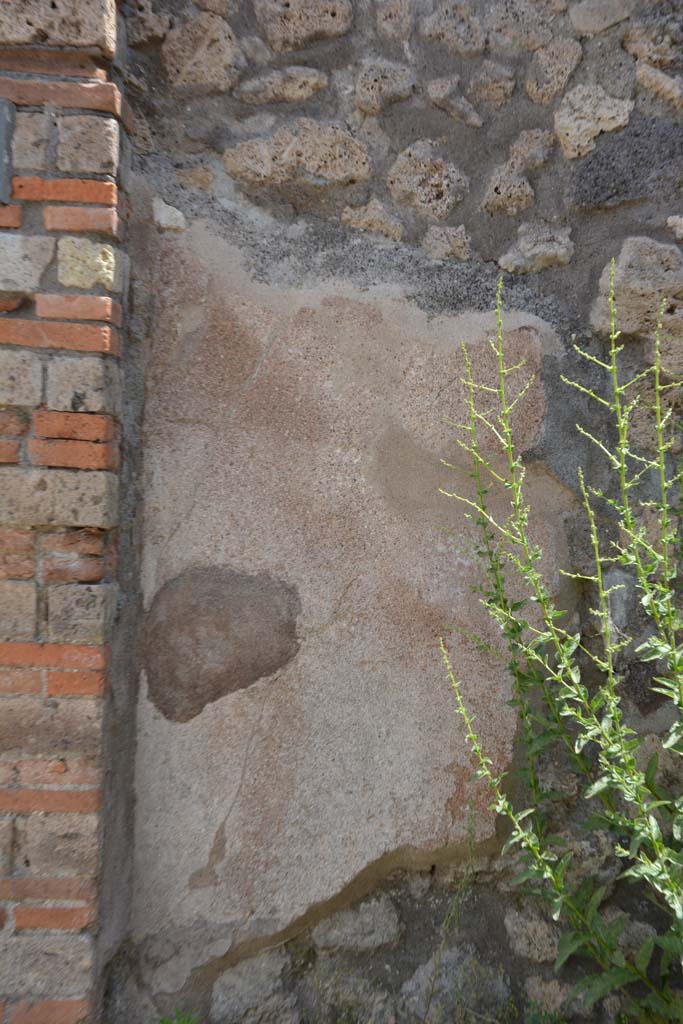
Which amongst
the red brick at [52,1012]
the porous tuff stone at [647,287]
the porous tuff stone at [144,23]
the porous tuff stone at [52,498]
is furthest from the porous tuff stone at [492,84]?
the red brick at [52,1012]

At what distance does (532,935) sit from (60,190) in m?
2.12

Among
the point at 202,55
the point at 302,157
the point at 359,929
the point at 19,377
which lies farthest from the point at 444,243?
the point at 359,929

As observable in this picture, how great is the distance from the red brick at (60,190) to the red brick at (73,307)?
22cm

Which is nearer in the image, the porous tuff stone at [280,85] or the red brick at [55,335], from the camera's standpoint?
the red brick at [55,335]

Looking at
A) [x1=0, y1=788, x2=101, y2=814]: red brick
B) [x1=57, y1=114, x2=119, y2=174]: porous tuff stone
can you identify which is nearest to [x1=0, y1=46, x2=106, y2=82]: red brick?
[x1=57, y1=114, x2=119, y2=174]: porous tuff stone

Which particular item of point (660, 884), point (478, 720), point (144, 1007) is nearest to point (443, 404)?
Answer: point (478, 720)

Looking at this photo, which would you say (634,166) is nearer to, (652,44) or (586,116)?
(586,116)

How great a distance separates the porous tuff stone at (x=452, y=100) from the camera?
2182 millimetres

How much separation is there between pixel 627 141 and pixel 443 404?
87cm

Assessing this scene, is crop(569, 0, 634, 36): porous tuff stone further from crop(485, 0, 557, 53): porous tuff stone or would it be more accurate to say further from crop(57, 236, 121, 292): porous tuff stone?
crop(57, 236, 121, 292): porous tuff stone

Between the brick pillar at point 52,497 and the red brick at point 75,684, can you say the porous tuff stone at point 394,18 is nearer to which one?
the brick pillar at point 52,497

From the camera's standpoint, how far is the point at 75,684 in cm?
185

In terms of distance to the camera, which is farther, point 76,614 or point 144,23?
point 144,23

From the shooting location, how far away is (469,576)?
6.97 feet
